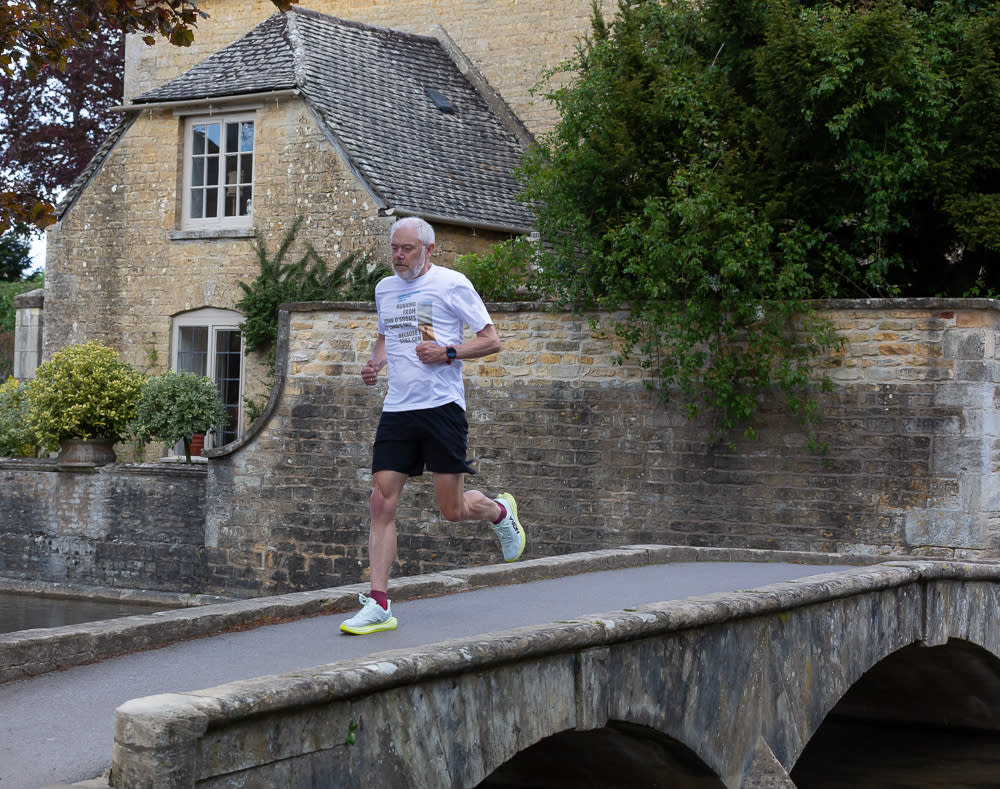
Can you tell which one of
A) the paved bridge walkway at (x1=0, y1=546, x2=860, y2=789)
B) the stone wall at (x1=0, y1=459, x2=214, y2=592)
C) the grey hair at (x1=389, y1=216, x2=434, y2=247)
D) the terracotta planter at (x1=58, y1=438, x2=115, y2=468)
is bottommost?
the stone wall at (x1=0, y1=459, x2=214, y2=592)

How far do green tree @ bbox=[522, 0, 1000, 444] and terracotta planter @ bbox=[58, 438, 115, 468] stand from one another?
271 inches

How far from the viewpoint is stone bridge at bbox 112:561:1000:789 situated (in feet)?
13.6

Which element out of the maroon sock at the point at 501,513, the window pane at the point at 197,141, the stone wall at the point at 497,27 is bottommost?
the maroon sock at the point at 501,513

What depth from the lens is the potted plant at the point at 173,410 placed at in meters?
18.0

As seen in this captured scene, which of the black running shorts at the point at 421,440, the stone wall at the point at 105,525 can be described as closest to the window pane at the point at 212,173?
the stone wall at the point at 105,525

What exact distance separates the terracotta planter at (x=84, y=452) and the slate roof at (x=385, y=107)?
482 centimetres

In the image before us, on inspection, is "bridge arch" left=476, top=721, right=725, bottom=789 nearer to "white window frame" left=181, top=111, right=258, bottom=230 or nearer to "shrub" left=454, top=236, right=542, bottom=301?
"shrub" left=454, top=236, right=542, bottom=301

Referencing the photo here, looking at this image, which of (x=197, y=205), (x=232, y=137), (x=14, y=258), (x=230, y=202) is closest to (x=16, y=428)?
(x=197, y=205)

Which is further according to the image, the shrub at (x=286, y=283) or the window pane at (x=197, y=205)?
the window pane at (x=197, y=205)

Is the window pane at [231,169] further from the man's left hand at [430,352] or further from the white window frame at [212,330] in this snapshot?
the man's left hand at [430,352]

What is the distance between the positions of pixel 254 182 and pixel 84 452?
459 centimetres

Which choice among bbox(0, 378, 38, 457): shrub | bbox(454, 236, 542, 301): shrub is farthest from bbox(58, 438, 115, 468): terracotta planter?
bbox(454, 236, 542, 301): shrub

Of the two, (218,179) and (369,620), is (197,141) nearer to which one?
(218,179)

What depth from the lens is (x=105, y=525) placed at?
17484 millimetres
